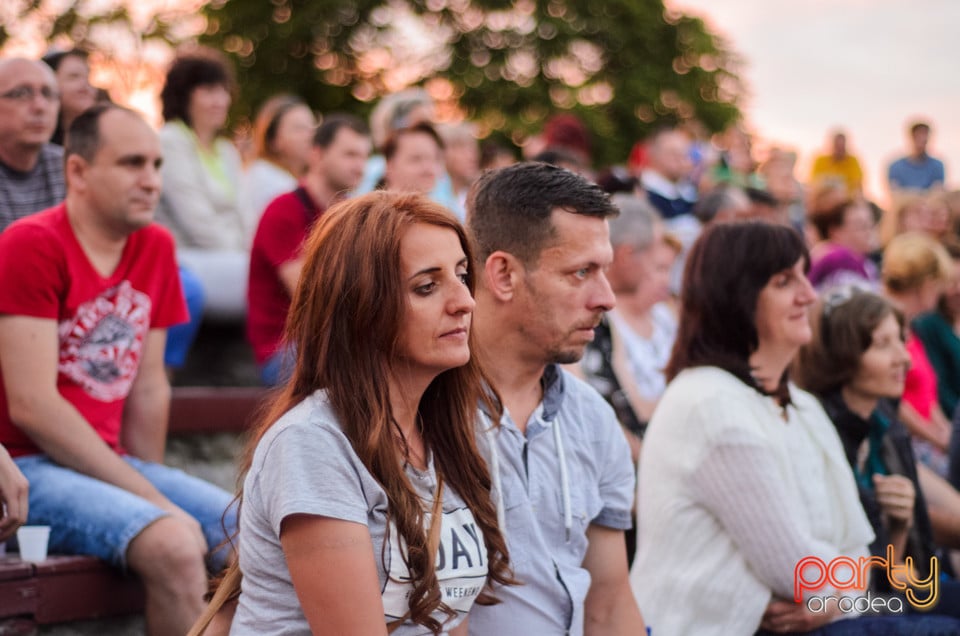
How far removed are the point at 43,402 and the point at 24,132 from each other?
1.26 meters

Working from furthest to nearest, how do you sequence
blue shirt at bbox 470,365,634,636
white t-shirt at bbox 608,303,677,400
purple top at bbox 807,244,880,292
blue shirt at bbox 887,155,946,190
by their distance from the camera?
blue shirt at bbox 887,155,946,190
purple top at bbox 807,244,880,292
white t-shirt at bbox 608,303,677,400
blue shirt at bbox 470,365,634,636

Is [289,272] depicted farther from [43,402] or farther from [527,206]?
[527,206]

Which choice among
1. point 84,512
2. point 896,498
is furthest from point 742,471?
point 84,512

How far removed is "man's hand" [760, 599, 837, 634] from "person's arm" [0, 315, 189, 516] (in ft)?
6.98

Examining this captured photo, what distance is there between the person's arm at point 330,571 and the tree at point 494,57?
2136 cm

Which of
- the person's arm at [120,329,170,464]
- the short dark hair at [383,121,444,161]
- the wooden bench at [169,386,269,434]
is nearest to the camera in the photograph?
the person's arm at [120,329,170,464]

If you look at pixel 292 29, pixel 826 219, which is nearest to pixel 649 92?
pixel 292 29

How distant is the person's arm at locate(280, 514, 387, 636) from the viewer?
238 centimetres

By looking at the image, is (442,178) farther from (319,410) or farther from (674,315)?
(319,410)

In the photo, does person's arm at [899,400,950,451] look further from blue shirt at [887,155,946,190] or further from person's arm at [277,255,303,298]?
blue shirt at [887,155,946,190]

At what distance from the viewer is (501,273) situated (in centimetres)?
332

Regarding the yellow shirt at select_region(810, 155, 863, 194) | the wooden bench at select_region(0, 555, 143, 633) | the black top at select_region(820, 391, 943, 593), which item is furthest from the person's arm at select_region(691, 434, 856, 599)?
the yellow shirt at select_region(810, 155, 863, 194)

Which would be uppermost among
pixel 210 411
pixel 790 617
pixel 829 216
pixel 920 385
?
pixel 829 216
